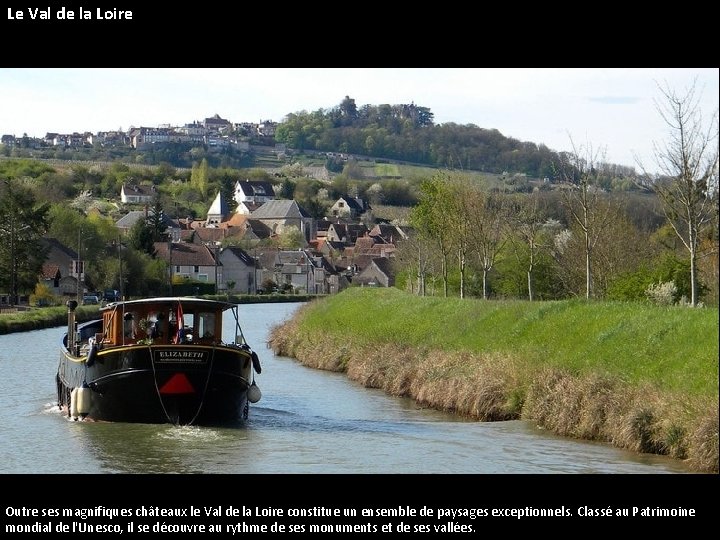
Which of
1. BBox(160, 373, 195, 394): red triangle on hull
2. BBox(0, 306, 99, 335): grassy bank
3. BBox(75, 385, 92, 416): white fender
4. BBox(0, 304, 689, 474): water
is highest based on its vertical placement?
BBox(160, 373, 195, 394): red triangle on hull

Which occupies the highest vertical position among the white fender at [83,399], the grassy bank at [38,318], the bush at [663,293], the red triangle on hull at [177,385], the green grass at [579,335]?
the bush at [663,293]

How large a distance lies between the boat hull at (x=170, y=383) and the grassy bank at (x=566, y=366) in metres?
6.09

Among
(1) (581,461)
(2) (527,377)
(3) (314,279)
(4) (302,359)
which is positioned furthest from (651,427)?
(3) (314,279)

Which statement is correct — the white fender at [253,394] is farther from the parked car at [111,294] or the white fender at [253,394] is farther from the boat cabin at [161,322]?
the parked car at [111,294]

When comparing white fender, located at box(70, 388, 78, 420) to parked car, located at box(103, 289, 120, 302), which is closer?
white fender, located at box(70, 388, 78, 420)

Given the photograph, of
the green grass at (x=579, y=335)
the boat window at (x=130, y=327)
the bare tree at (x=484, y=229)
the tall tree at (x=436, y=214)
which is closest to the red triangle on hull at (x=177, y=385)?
the boat window at (x=130, y=327)

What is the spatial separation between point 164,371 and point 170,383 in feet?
1.02

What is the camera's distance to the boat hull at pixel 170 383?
27.6m

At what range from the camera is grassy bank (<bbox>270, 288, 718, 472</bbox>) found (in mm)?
23141

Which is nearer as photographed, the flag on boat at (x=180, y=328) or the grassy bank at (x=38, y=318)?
the flag on boat at (x=180, y=328)

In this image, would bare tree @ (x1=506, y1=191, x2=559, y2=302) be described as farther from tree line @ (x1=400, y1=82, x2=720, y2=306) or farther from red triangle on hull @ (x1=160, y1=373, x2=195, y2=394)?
red triangle on hull @ (x1=160, y1=373, x2=195, y2=394)

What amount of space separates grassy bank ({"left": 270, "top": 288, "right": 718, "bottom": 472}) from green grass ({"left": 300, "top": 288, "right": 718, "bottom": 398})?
48 mm

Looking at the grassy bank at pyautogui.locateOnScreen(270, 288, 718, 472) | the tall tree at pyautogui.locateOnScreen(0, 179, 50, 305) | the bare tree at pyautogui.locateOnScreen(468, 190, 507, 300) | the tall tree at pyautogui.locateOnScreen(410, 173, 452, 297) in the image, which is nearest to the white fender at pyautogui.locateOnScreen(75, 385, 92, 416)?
the grassy bank at pyautogui.locateOnScreen(270, 288, 718, 472)
